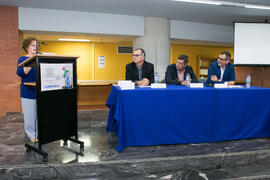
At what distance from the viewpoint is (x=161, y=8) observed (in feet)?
19.3

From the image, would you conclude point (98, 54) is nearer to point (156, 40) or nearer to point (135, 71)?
point (156, 40)

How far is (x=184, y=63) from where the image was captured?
365 cm

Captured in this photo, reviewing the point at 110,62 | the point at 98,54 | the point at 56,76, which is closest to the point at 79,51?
the point at 98,54

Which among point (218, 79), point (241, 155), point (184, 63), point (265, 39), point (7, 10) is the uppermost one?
point (7, 10)

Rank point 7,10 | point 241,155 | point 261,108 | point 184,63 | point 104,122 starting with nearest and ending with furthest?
point 241,155, point 261,108, point 184,63, point 104,122, point 7,10

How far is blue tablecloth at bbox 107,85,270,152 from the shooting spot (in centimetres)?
290

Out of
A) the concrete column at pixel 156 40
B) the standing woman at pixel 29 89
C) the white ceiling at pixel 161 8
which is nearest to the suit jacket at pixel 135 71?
the standing woman at pixel 29 89

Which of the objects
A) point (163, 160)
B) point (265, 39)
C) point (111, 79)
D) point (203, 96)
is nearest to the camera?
point (163, 160)

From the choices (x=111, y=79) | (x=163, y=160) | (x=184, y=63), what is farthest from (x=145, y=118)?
(x=111, y=79)

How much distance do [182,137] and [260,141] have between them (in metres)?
1.28

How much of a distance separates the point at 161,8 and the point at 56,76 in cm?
420

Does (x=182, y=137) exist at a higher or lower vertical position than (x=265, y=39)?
lower

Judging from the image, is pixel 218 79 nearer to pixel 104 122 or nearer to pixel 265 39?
pixel 104 122

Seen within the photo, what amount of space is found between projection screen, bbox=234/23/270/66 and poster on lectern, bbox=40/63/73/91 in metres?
5.01
